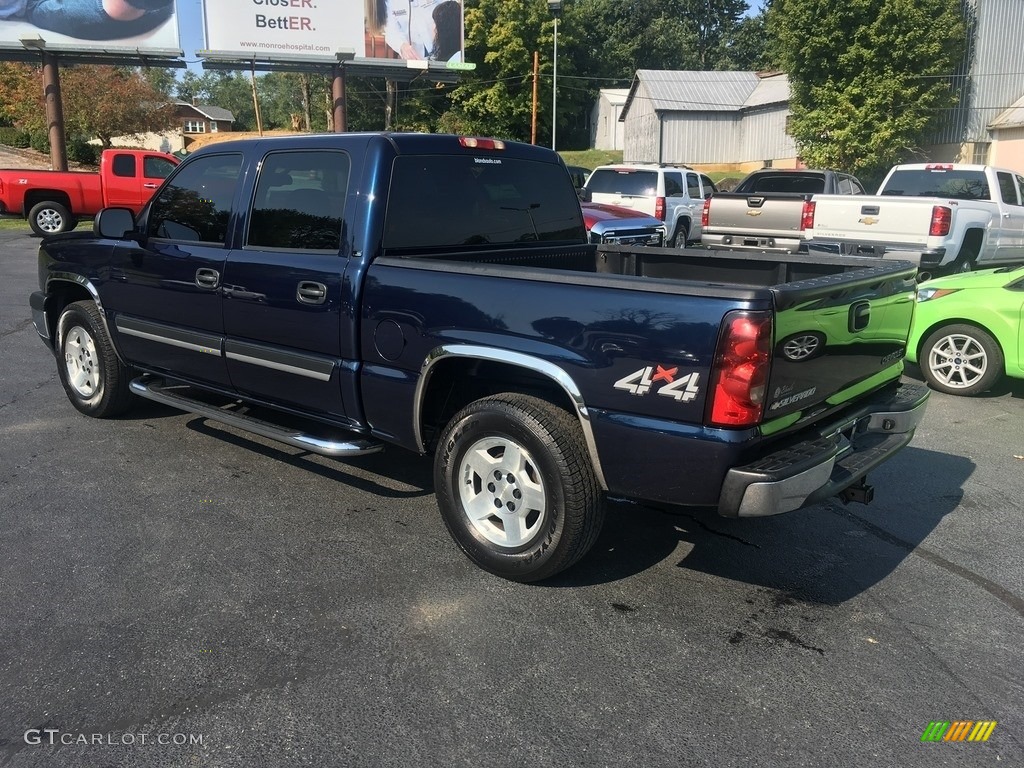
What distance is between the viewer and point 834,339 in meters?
3.54

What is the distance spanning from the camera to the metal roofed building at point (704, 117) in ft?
149

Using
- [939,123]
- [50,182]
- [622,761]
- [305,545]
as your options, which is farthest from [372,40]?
[622,761]

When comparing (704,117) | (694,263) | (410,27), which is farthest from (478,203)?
(704,117)

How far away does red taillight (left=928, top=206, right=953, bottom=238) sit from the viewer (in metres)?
10.7

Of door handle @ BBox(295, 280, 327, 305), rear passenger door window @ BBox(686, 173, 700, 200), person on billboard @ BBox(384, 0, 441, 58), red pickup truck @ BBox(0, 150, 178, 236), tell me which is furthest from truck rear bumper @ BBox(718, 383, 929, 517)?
person on billboard @ BBox(384, 0, 441, 58)

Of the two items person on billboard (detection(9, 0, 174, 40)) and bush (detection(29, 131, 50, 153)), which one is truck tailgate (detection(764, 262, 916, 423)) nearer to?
person on billboard (detection(9, 0, 174, 40))

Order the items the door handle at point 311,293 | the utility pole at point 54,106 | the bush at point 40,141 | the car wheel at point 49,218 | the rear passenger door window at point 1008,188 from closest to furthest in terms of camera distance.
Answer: the door handle at point 311,293 → the rear passenger door window at point 1008,188 → the car wheel at point 49,218 → the utility pole at point 54,106 → the bush at point 40,141

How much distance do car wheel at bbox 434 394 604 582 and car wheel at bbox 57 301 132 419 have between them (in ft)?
10.2

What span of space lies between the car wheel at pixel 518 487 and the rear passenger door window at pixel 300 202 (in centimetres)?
125

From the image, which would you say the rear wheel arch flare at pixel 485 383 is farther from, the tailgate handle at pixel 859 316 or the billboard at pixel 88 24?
the billboard at pixel 88 24

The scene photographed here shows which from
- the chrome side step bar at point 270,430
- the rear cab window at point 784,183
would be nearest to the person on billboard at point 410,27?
the rear cab window at point 784,183

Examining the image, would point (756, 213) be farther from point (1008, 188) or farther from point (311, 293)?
point (311, 293)

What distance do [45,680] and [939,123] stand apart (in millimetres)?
34283

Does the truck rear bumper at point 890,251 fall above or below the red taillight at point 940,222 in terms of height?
below
